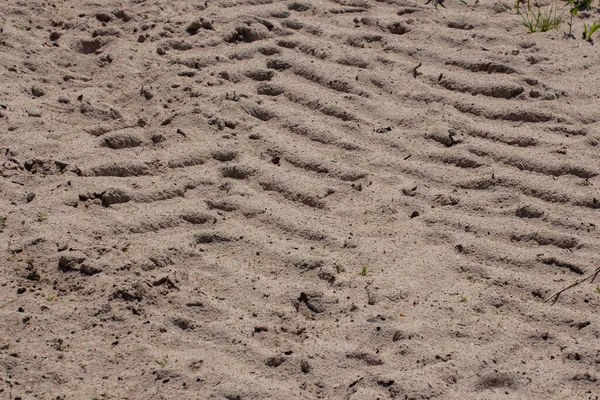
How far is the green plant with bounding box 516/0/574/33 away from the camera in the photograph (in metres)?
4.79

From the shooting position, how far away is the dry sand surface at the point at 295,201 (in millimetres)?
2891

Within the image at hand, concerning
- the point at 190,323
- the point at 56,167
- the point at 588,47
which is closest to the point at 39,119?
the point at 56,167

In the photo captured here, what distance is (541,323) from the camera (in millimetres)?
3086

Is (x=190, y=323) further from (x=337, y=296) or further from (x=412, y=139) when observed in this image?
(x=412, y=139)

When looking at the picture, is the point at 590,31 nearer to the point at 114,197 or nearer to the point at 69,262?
the point at 114,197

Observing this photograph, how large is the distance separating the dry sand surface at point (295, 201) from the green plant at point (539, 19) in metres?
0.06

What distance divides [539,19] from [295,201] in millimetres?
2105

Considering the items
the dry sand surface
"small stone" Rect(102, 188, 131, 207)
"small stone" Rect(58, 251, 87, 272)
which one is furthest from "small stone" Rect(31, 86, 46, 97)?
"small stone" Rect(58, 251, 87, 272)

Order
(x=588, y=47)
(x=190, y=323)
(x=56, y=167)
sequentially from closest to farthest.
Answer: (x=190, y=323), (x=56, y=167), (x=588, y=47)

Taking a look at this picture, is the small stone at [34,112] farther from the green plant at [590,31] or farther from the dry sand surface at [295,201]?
the green plant at [590,31]

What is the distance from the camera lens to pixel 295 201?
3668mm

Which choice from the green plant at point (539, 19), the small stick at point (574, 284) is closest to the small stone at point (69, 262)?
the small stick at point (574, 284)

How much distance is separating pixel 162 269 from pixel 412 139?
4.62 feet

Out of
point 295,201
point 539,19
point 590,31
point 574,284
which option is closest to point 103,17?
point 295,201
